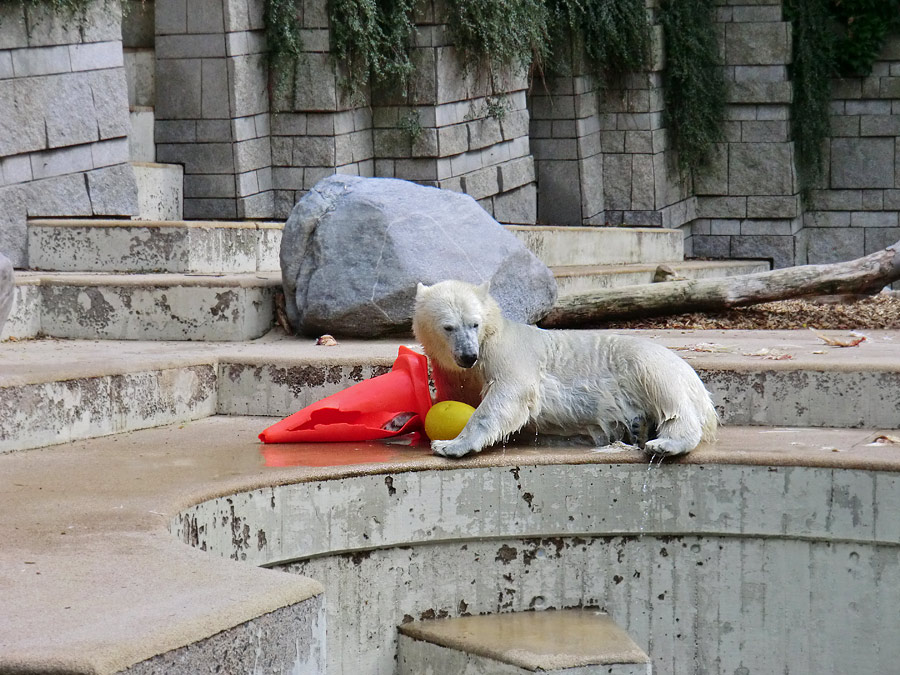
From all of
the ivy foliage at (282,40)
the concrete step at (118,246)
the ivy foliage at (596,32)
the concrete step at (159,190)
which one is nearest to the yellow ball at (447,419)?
the concrete step at (118,246)

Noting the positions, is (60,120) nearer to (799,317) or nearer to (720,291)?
(720,291)

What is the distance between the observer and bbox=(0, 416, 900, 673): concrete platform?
2453 millimetres

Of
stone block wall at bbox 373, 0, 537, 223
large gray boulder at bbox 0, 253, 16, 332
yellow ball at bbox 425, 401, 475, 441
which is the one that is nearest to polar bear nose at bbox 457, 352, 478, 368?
yellow ball at bbox 425, 401, 475, 441

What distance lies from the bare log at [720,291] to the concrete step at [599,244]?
211 cm

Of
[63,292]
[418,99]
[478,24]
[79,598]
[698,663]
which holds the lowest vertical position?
[698,663]

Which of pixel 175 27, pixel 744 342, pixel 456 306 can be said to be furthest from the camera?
pixel 175 27

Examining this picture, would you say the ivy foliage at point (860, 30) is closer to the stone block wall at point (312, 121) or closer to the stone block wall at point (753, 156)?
the stone block wall at point (753, 156)

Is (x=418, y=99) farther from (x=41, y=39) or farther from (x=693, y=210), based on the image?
(x=693, y=210)

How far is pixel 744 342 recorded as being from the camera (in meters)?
5.65

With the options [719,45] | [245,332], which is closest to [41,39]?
[245,332]

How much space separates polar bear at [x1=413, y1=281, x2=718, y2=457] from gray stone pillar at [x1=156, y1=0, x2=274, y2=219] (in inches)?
164

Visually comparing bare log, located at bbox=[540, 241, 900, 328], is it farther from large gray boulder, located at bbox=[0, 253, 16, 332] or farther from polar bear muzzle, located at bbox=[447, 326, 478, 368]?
large gray boulder, located at bbox=[0, 253, 16, 332]

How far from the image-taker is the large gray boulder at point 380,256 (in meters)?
5.59

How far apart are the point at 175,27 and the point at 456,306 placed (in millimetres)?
4842
